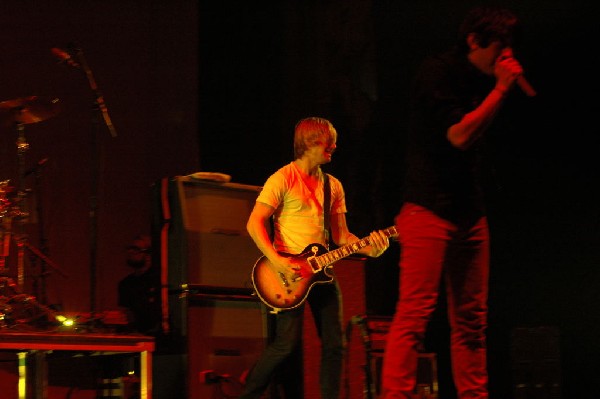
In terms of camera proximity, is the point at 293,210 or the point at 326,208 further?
the point at 326,208

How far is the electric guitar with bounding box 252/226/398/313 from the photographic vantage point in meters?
3.94

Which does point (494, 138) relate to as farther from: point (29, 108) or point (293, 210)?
point (29, 108)

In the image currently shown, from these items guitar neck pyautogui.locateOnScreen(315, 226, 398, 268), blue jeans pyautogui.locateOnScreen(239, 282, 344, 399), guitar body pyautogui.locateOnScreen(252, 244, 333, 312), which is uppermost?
guitar neck pyautogui.locateOnScreen(315, 226, 398, 268)

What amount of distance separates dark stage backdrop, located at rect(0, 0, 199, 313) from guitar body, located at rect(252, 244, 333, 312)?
7.70 feet

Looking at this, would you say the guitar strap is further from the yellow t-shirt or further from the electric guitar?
the electric guitar

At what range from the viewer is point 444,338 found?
6246 millimetres

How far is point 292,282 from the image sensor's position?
394cm

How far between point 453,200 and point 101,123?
14.4 ft

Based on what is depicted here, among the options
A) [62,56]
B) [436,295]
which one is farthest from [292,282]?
[62,56]

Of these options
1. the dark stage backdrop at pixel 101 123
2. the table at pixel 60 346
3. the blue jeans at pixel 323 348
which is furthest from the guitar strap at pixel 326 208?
the dark stage backdrop at pixel 101 123

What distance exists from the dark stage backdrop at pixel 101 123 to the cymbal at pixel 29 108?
2.34ft

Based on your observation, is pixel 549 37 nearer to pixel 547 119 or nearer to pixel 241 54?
pixel 547 119

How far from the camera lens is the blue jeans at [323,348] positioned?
3904 mm

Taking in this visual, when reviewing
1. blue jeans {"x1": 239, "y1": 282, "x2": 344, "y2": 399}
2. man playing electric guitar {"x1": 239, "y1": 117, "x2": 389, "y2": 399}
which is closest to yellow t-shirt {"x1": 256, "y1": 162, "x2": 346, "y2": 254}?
man playing electric guitar {"x1": 239, "y1": 117, "x2": 389, "y2": 399}
